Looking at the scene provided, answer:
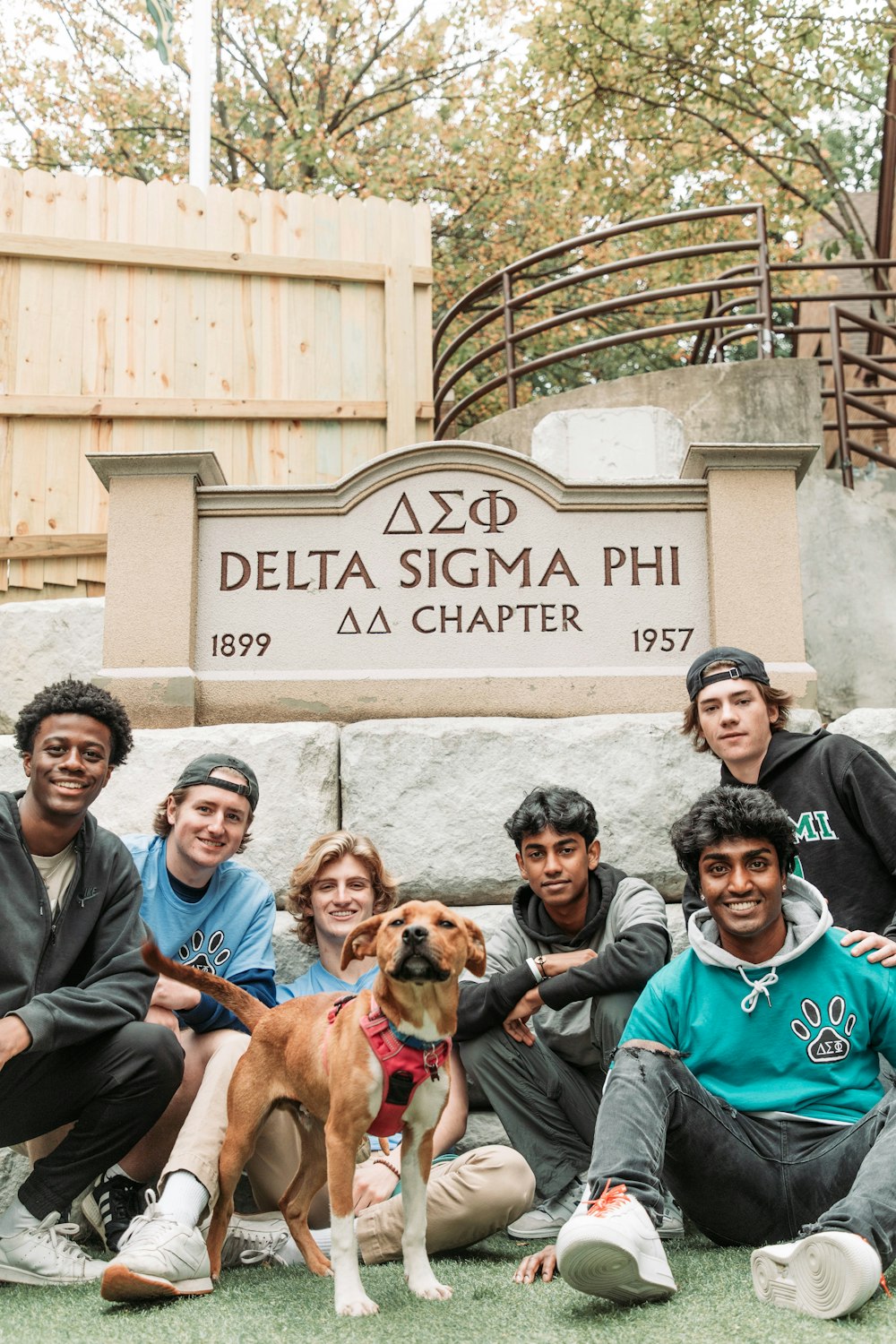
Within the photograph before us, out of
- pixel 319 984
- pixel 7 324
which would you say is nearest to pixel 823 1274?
pixel 319 984

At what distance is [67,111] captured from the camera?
52.6 feet

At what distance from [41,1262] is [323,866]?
135 centimetres

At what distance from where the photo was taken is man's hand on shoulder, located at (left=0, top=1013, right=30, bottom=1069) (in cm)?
283

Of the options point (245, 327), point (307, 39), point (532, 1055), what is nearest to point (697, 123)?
point (307, 39)

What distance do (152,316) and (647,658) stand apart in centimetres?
467

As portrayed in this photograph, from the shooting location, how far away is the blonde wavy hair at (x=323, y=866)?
12.7ft

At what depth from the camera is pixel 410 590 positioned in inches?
209

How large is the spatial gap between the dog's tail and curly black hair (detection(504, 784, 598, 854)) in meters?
0.90

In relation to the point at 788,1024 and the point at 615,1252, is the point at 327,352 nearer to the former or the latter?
the point at 788,1024

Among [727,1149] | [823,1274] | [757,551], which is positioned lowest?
[823,1274]

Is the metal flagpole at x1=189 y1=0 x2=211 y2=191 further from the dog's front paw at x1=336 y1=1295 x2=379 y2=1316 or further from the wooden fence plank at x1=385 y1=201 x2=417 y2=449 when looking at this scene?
the dog's front paw at x1=336 y1=1295 x2=379 y2=1316

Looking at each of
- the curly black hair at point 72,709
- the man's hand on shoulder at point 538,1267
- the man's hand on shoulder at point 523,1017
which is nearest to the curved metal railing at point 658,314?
the man's hand on shoulder at point 523,1017

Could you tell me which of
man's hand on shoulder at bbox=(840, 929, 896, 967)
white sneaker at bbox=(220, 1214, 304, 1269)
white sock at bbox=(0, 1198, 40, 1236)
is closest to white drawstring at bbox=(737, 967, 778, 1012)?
man's hand on shoulder at bbox=(840, 929, 896, 967)

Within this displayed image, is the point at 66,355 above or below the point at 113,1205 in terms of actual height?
above
